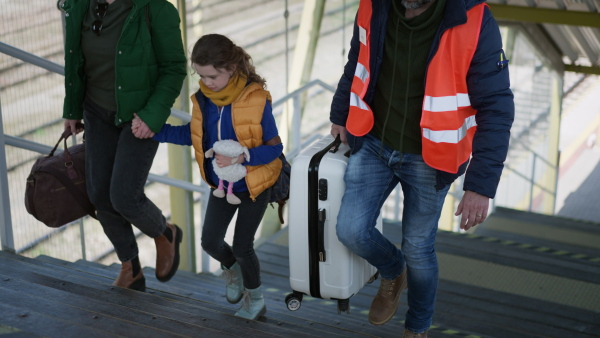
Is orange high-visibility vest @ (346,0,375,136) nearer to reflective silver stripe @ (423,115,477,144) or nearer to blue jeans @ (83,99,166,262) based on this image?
reflective silver stripe @ (423,115,477,144)

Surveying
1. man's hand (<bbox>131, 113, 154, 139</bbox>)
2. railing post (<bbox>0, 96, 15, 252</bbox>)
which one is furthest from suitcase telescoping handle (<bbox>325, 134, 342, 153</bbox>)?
railing post (<bbox>0, 96, 15, 252</bbox>)

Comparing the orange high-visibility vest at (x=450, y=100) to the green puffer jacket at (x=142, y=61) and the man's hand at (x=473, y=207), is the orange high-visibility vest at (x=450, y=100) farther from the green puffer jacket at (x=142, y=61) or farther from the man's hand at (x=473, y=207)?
the green puffer jacket at (x=142, y=61)

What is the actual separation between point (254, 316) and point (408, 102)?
115 cm

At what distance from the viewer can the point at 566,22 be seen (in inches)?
357

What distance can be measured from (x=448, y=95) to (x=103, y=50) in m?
1.41

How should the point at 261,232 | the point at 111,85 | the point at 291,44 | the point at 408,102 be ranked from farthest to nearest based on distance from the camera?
the point at 291,44 < the point at 261,232 < the point at 111,85 < the point at 408,102

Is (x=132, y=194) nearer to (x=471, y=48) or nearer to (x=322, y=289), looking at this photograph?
(x=322, y=289)

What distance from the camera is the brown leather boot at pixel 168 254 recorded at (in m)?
3.29

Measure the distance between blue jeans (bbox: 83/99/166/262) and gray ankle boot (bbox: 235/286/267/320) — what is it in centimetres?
56

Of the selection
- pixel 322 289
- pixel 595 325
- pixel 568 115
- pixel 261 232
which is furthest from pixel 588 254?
pixel 568 115

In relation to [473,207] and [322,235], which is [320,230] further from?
[473,207]

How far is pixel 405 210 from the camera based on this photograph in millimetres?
2662

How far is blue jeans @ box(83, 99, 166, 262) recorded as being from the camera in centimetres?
291

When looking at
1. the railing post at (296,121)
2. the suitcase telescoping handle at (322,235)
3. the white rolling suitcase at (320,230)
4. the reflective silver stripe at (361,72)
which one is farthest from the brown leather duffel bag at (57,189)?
the railing post at (296,121)
